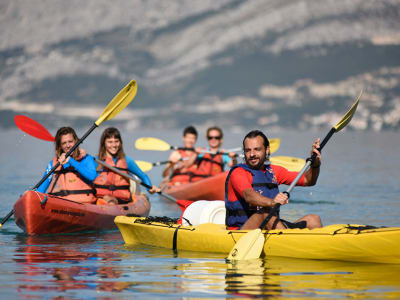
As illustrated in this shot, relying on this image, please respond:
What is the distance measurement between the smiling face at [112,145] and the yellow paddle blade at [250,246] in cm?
406

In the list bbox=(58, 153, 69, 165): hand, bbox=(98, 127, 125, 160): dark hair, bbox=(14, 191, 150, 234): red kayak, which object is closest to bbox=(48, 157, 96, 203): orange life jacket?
bbox=(14, 191, 150, 234): red kayak

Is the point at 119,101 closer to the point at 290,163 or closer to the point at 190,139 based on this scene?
the point at 290,163

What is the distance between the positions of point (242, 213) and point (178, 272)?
3.26 feet

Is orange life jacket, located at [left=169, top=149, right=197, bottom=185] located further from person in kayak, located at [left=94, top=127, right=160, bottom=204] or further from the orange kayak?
person in kayak, located at [left=94, top=127, right=160, bottom=204]

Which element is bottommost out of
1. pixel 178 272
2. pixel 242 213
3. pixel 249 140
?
pixel 178 272

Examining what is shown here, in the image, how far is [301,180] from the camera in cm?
822

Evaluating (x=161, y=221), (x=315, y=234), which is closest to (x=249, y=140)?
(x=315, y=234)

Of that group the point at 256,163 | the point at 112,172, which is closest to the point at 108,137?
the point at 112,172

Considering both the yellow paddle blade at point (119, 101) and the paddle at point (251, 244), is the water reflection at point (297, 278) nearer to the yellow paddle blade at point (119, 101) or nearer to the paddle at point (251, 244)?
the paddle at point (251, 244)

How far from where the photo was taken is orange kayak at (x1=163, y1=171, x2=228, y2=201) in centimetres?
1469

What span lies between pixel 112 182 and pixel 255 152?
4342 mm

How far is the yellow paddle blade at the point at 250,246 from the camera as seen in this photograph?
25.5ft

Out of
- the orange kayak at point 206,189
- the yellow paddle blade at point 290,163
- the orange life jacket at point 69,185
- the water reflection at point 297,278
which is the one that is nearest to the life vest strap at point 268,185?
the water reflection at point 297,278

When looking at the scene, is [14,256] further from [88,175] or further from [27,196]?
[88,175]
